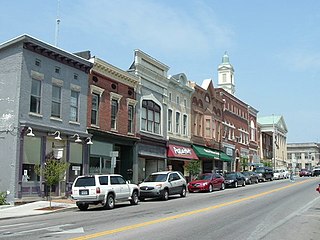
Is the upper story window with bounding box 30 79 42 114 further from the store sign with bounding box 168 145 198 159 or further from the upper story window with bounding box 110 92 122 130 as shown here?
the store sign with bounding box 168 145 198 159

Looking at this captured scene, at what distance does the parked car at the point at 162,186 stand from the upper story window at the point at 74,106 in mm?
6077

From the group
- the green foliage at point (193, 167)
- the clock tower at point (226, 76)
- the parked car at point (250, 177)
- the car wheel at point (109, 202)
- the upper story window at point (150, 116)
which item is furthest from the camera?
the clock tower at point (226, 76)

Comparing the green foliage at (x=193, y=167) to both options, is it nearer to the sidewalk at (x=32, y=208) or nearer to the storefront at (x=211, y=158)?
the storefront at (x=211, y=158)

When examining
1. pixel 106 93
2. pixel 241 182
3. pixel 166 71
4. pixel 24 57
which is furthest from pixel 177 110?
pixel 24 57

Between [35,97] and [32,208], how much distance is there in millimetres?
6745

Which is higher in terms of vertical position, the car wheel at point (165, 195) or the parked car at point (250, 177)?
the parked car at point (250, 177)

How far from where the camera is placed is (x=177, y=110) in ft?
139

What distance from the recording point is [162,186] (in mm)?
25391

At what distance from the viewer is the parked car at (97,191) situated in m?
20.1

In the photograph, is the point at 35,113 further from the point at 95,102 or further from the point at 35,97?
the point at 95,102

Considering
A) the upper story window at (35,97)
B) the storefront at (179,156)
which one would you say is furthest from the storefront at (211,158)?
the upper story window at (35,97)

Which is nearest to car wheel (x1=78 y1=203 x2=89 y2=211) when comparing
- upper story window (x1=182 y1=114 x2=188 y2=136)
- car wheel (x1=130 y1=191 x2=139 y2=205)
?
car wheel (x1=130 y1=191 x2=139 y2=205)

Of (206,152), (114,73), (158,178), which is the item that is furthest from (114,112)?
(206,152)

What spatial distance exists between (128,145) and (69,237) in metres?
22.3
